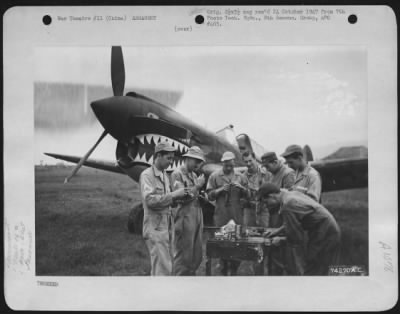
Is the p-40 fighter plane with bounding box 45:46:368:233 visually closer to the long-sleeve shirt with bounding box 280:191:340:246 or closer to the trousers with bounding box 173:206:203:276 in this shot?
the trousers with bounding box 173:206:203:276

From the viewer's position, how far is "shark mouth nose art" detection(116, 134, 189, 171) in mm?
3930

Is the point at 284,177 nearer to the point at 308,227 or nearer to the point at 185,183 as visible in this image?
the point at 308,227

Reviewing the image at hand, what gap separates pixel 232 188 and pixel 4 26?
237 cm

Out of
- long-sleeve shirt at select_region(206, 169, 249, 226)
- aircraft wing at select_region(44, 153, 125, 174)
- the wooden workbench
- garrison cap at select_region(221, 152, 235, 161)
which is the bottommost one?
A: the wooden workbench

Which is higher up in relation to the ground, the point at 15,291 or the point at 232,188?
the point at 232,188

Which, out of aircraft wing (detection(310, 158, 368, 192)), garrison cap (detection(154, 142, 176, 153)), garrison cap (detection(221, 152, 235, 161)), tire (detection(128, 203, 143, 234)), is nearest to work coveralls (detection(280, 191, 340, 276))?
aircraft wing (detection(310, 158, 368, 192))

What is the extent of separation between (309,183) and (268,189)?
0.35 meters

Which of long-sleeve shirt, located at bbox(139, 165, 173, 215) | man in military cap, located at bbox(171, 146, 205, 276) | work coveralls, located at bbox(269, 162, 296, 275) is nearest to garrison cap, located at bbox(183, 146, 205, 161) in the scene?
man in military cap, located at bbox(171, 146, 205, 276)

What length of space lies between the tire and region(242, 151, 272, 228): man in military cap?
34.5 inches

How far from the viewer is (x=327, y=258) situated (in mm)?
3912

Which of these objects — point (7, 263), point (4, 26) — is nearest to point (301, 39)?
point (4, 26)

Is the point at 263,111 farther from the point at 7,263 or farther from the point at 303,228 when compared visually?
the point at 7,263

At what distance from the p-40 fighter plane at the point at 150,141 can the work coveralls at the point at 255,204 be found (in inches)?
6.2

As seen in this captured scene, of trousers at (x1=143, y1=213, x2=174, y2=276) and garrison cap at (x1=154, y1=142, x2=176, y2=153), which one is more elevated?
garrison cap at (x1=154, y1=142, x2=176, y2=153)
